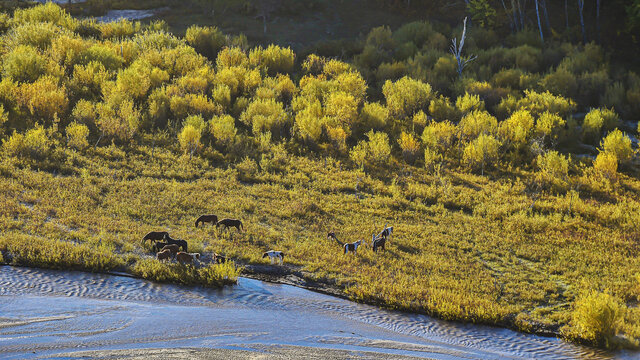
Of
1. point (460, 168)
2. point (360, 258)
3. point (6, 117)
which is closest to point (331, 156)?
point (460, 168)

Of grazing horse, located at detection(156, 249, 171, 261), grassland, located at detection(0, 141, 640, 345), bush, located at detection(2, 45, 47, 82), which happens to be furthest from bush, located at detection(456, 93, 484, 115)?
bush, located at detection(2, 45, 47, 82)

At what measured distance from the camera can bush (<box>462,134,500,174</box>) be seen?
1734 centimetres

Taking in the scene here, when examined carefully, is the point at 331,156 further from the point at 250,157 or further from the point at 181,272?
the point at 181,272

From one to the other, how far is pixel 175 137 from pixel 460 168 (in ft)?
31.2

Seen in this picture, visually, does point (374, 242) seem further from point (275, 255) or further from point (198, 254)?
point (198, 254)

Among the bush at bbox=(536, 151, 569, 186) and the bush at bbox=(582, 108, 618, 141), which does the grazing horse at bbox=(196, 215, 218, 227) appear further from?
the bush at bbox=(582, 108, 618, 141)

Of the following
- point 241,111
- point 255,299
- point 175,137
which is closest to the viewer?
point 255,299

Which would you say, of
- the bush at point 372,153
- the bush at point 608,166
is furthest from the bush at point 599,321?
the bush at point 372,153

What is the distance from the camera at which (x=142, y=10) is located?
34688 millimetres

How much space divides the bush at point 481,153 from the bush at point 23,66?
1633 centimetres

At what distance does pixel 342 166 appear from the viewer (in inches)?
685

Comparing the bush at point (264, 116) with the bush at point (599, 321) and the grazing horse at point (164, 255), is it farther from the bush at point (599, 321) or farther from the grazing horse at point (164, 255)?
the bush at point (599, 321)

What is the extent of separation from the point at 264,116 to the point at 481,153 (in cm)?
780

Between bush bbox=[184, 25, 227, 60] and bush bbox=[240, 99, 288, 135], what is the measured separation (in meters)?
8.16
